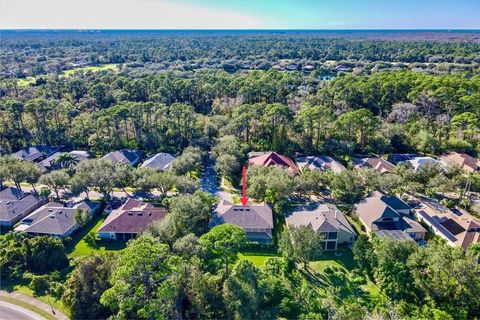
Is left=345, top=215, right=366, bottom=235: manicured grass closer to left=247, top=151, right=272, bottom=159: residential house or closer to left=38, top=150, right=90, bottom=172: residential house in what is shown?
left=247, top=151, right=272, bottom=159: residential house

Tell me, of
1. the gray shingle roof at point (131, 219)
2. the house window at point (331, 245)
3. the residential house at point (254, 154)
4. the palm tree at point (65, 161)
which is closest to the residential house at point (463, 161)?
the house window at point (331, 245)

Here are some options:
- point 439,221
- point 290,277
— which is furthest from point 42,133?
point 439,221

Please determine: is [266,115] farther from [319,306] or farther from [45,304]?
[45,304]

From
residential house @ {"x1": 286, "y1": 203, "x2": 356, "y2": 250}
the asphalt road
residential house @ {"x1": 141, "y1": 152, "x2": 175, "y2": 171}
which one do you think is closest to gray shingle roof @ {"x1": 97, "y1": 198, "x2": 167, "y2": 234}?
the asphalt road

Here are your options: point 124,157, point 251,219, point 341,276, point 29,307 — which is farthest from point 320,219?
point 124,157

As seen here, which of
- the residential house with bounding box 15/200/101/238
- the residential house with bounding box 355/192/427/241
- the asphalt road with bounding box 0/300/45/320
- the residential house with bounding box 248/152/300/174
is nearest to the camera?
the asphalt road with bounding box 0/300/45/320

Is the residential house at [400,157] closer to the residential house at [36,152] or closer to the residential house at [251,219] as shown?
the residential house at [251,219]

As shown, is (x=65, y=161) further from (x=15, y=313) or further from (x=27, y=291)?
(x=15, y=313)
